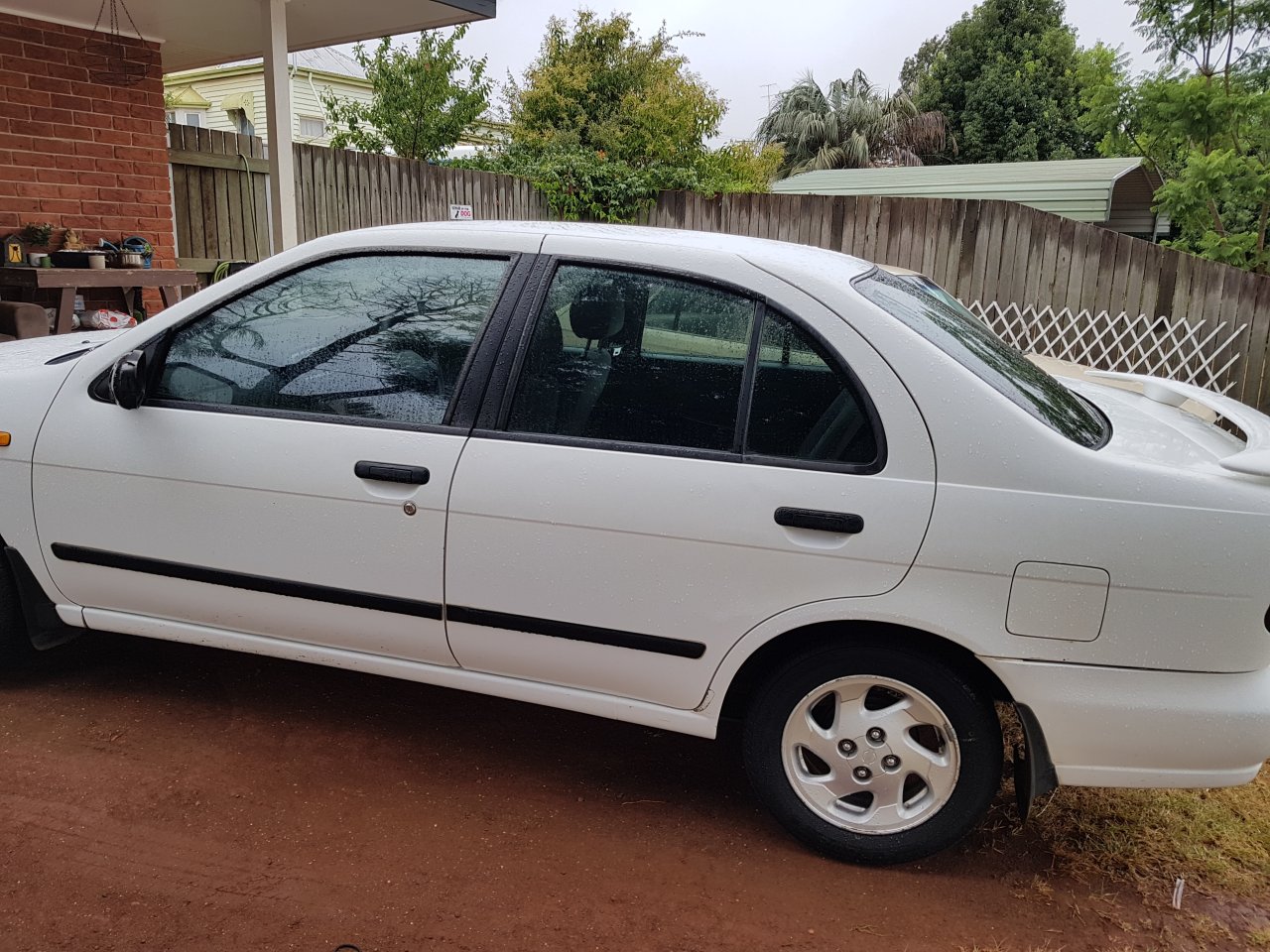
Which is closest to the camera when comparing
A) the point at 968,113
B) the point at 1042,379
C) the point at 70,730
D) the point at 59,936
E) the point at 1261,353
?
the point at 59,936

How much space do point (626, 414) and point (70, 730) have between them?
2.21 meters

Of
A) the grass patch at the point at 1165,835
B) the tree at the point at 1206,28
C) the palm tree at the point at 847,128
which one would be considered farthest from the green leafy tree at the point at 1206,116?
the palm tree at the point at 847,128

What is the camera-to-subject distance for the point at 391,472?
282 centimetres

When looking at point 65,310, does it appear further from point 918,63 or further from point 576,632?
point 918,63

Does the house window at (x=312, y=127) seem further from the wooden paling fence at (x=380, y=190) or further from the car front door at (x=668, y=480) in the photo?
the car front door at (x=668, y=480)

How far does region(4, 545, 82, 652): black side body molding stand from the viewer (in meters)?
3.35

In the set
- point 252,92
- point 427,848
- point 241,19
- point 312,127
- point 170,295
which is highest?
→ point 252,92

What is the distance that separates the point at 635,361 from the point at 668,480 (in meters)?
0.39

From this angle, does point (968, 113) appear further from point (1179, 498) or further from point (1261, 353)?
point (1179, 498)

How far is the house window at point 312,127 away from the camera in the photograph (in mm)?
28297

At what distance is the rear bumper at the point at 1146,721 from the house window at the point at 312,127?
2952cm

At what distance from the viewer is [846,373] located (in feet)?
8.49

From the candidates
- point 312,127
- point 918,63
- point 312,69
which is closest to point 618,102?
point 312,69

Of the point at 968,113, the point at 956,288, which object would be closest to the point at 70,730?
the point at 956,288
